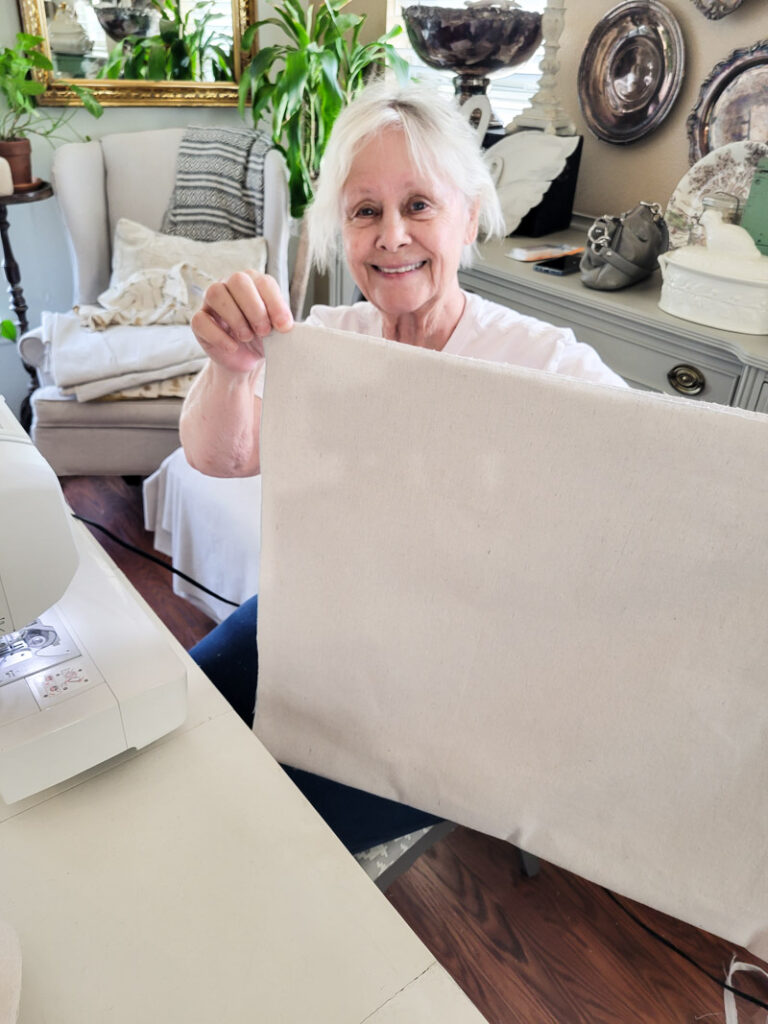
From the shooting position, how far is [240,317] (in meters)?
0.67

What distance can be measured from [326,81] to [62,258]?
1.27 m

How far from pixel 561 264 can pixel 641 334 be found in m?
0.37

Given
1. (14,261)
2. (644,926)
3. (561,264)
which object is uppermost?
(561,264)

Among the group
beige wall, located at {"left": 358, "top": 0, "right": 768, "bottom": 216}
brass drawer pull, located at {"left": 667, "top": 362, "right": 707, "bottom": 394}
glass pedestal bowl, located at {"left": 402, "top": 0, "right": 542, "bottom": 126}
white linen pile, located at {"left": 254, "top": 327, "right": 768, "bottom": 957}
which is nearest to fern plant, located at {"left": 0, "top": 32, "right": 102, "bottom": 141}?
glass pedestal bowl, located at {"left": 402, "top": 0, "right": 542, "bottom": 126}

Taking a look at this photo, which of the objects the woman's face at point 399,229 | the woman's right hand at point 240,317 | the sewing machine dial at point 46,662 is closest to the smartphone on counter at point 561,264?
the woman's face at point 399,229

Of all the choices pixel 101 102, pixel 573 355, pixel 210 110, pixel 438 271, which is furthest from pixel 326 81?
pixel 573 355

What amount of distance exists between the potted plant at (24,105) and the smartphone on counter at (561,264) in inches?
69.1

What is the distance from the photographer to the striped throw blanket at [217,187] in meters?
2.70

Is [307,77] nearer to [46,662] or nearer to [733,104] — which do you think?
[733,104]

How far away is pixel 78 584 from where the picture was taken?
74 centimetres

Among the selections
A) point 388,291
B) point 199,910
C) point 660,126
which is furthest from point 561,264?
point 199,910

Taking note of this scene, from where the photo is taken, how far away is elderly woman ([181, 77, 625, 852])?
3.04 feet

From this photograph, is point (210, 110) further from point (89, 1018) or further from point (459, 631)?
point (89, 1018)

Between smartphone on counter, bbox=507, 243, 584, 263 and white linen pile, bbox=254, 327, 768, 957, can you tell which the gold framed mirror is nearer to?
smartphone on counter, bbox=507, 243, 584, 263
